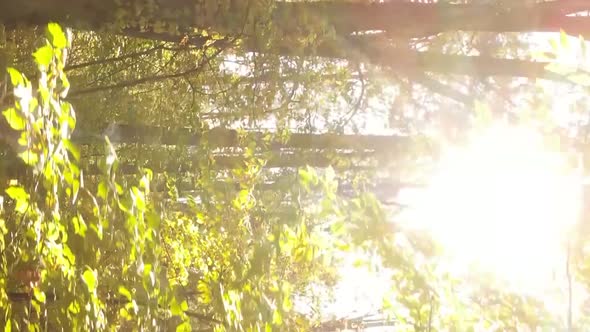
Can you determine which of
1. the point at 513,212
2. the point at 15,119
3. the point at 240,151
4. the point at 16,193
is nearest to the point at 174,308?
the point at 16,193

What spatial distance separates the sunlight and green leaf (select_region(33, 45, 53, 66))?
98 centimetres

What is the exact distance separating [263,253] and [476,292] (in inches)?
22.7

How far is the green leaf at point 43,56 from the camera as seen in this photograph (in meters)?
1.21

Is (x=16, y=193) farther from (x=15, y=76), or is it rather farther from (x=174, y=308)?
(x=174, y=308)

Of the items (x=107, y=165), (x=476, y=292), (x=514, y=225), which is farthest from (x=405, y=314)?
(x=107, y=165)

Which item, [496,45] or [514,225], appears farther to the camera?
[496,45]

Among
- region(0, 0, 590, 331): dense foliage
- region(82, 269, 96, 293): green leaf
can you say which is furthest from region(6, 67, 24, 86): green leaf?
region(82, 269, 96, 293): green leaf

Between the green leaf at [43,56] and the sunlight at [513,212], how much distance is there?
983 millimetres

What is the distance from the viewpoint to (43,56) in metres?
1.22

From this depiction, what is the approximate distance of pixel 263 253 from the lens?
5.46 feet

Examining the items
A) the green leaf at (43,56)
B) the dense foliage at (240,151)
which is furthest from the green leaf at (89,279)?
the green leaf at (43,56)

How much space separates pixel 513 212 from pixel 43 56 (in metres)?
1.13

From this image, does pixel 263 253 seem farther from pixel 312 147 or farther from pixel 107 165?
pixel 312 147

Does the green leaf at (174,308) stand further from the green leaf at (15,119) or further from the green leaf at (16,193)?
the green leaf at (15,119)
